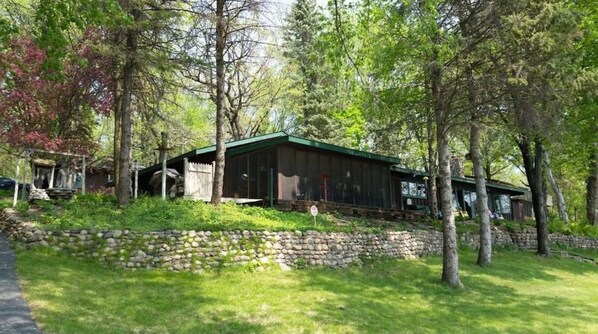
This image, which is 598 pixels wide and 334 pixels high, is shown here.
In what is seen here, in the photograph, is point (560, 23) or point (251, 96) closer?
point (560, 23)

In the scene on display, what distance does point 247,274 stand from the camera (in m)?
10.8

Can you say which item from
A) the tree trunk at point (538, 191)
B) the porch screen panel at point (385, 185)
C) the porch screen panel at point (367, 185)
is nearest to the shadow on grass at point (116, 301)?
the porch screen panel at point (367, 185)

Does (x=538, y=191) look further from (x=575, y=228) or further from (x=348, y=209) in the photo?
(x=575, y=228)

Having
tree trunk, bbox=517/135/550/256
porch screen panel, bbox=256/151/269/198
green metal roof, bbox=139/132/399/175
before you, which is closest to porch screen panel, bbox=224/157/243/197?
green metal roof, bbox=139/132/399/175

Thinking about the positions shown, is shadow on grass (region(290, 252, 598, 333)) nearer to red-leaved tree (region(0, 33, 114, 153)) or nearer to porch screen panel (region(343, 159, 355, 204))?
porch screen panel (region(343, 159, 355, 204))

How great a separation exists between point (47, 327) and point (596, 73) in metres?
14.5

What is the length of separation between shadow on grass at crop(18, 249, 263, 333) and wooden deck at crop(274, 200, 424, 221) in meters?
6.75

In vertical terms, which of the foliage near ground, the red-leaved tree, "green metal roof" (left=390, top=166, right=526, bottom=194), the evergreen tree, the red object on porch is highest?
the evergreen tree

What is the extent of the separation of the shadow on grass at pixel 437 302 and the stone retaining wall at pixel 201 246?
0.71 meters

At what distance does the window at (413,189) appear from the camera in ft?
83.8

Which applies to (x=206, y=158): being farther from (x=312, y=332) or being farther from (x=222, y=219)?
(x=312, y=332)

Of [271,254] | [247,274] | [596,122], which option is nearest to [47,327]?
[247,274]

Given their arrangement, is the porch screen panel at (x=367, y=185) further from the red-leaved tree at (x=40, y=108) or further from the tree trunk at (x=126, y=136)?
the red-leaved tree at (x=40, y=108)

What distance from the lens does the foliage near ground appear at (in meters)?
11.3
